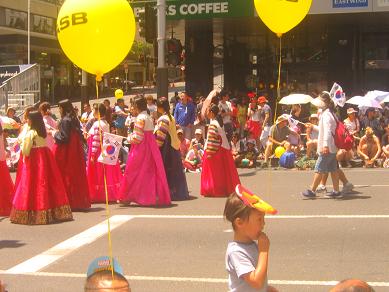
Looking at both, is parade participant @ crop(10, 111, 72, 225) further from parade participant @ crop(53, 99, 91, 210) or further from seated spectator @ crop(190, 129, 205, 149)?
seated spectator @ crop(190, 129, 205, 149)

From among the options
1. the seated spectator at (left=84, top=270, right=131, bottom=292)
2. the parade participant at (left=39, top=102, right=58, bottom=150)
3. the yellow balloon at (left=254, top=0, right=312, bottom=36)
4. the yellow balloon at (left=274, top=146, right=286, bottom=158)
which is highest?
the yellow balloon at (left=254, top=0, right=312, bottom=36)

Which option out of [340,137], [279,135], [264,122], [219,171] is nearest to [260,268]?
[340,137]

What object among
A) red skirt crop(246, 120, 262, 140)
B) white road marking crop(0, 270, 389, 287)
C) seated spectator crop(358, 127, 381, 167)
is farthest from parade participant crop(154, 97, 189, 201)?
red skirt crop(246, 120, 262, 140)

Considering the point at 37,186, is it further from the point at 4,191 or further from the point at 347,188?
the point at 347,188

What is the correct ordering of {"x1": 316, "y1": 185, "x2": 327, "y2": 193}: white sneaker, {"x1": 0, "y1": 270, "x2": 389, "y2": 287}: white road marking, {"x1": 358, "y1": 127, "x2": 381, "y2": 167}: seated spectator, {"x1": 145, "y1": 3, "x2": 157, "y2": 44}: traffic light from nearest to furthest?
{"x1": 0, "y1": 270, "x2": 389, "y2": 287}: white road marking
{"x1": 316, "y1": 185, "x2": 327, "y2": 193}: white sneaker
{"x1": 358, "y1": 127, "x2": 381, "y2": 167}: seated spectator
{"x1": 145, "y1": 3, "x2": 157, "y2": 44}: traffic light

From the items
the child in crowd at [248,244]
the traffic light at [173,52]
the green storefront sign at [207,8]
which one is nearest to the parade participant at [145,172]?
the traffic light at [173,52]

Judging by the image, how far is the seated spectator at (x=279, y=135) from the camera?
54.6 ft

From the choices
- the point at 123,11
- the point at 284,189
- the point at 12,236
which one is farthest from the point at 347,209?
the point at 123,11

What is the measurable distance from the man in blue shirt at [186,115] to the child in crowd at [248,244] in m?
14.9

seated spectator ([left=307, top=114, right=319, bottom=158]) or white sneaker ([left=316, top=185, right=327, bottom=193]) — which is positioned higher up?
seated spectator ([left=307, top=114, right=319, bottom=158])

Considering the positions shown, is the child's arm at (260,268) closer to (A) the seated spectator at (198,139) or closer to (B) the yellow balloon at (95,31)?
(B) the yellow balloon at (95,31)

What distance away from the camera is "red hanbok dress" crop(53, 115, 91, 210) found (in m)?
10.4

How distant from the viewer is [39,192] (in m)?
9.54

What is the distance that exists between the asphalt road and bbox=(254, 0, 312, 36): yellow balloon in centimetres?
239
